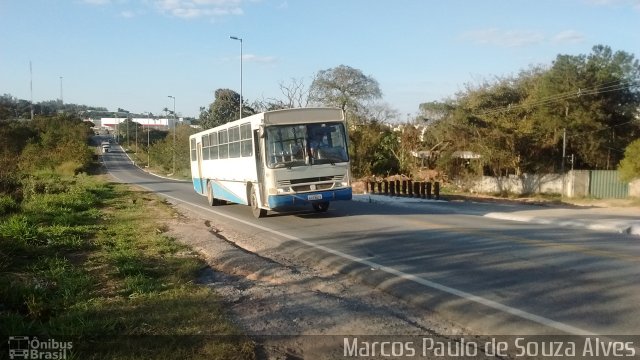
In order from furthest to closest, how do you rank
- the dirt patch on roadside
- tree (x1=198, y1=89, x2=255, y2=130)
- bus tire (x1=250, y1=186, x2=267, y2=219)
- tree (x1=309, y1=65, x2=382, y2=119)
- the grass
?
1. tree (x1=198, y1=89, x2=255, y2=130)
2. tree (x1=309, y1=65, x2=382, y2=119)
3. bus tire (x1=250, y1=186, x2=267, y2=219)
4. the dirt patch on roadside
5. the grass

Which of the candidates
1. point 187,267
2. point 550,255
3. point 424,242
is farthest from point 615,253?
point 187,267

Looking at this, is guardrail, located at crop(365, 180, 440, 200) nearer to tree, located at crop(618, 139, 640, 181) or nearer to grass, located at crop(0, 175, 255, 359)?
tree, located at crop(618, 139, 640, 181)

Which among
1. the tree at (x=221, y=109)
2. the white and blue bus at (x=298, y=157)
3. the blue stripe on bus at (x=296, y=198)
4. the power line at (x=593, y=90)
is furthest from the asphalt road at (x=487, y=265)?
the tree at (x=221, y=109)

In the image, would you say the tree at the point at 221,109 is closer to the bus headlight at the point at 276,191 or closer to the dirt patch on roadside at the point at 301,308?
the bus headlight at the point at 276,191

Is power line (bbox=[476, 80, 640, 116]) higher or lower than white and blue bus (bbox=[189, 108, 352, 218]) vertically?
higher

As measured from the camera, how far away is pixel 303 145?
16062 mm

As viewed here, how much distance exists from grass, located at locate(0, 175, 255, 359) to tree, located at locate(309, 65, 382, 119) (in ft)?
151

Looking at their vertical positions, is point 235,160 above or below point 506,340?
above

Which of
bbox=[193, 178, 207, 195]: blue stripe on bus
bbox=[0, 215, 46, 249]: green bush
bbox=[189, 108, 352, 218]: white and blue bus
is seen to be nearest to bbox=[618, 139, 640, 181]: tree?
bbox=[189, 108, 352, 218]: white and blue bus

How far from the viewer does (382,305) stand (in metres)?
7.05

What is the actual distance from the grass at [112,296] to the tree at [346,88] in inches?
1806

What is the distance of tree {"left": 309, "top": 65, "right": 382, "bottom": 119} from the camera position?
2309 inches

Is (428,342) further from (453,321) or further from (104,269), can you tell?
(104,269)

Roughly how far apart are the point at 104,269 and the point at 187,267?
135cm
